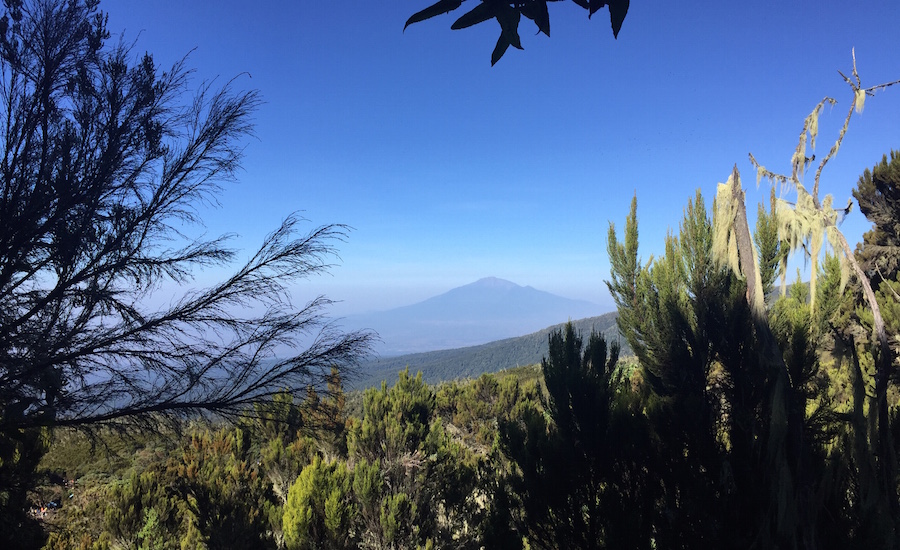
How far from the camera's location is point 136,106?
3.35 m

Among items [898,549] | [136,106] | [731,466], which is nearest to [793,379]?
[731,466]

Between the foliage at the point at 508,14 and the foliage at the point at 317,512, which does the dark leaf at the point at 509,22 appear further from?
the foliage at the point at 317,512

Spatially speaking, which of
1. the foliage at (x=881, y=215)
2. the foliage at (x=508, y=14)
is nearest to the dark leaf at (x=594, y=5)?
the foliage at (x=508, y=14)

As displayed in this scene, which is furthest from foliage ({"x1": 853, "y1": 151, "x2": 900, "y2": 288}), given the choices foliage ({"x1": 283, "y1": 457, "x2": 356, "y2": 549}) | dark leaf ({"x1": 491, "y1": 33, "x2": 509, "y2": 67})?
dark leaf ({"x1": 491, "y1": 33, "x2": 509, "y2": 67})

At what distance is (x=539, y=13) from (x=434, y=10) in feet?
0.78

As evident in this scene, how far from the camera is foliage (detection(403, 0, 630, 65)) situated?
2.26 ft

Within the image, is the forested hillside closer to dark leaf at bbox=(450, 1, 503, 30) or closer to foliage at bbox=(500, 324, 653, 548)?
foliage at bbox=(500, 324, 653, 548)

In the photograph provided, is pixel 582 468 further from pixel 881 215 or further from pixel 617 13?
pixel 881 215

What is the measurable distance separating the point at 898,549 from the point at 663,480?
1640mm

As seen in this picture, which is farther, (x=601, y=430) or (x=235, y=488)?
(x=235, y=488)

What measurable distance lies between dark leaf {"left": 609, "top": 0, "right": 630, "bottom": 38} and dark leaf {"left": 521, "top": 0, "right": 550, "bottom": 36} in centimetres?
11

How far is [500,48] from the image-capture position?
771 mm

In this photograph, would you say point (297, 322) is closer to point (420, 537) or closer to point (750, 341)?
→ point (750, 341)

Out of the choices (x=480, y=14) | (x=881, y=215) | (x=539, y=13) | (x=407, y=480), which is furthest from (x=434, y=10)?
(x=881, y=215)
